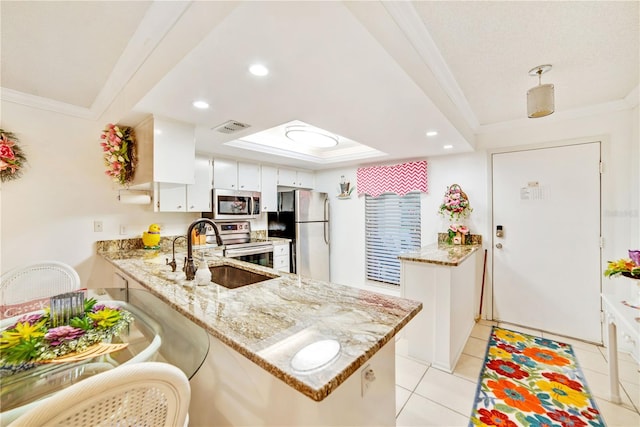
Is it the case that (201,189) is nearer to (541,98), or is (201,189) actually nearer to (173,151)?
(173,151)

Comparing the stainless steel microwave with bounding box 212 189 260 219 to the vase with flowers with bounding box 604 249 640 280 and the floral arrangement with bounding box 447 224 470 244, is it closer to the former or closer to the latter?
the floral arrangement with bounding box 447 224 470 244

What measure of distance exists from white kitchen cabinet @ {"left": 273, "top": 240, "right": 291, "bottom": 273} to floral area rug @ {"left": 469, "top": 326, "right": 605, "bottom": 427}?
2.67 m

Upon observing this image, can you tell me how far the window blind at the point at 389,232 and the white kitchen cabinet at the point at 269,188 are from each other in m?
1.53

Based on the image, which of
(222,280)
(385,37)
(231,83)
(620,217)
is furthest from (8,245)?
(620,217)

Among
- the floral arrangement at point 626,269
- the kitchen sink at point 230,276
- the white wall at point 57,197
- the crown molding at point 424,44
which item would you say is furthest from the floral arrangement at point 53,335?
the floral arrangement at point 626,269

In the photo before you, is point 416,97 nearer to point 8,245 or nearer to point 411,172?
point 411,172

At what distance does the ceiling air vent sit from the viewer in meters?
2.26

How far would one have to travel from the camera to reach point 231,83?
1.57 metres

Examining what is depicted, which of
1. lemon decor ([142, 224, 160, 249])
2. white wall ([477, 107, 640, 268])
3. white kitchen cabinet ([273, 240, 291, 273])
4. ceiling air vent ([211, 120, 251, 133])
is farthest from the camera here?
white kitchen cabinet ([273, 240, 291, 273])

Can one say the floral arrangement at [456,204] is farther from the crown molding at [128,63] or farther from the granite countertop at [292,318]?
the crown molding at [128,63]

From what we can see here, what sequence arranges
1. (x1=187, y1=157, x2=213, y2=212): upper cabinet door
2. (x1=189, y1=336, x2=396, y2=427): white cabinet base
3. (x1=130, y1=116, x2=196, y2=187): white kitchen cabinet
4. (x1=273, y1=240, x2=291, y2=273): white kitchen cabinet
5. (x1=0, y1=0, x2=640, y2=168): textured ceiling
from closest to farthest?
(x1=189, y1=336, x2=396, y2=427): white cabinet base → (x1=0, y1=0, x2=640, y2=168): textured ceiling → (x1=130, y1=116, x2=196, y2=187): white kitchen cabinet → (x1=187, y1=157, x2=213, y2=212): upper cabinet door → (x1=273, y1=240, x2=291, y2=273): white kitchen cabinet

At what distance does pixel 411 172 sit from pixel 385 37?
276cm

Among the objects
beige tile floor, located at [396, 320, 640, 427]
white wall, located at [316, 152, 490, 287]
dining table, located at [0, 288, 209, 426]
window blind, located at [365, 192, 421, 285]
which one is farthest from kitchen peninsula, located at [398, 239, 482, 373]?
dining table, located at [0, 288, 209, 426]

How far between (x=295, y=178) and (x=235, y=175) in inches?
46.3
